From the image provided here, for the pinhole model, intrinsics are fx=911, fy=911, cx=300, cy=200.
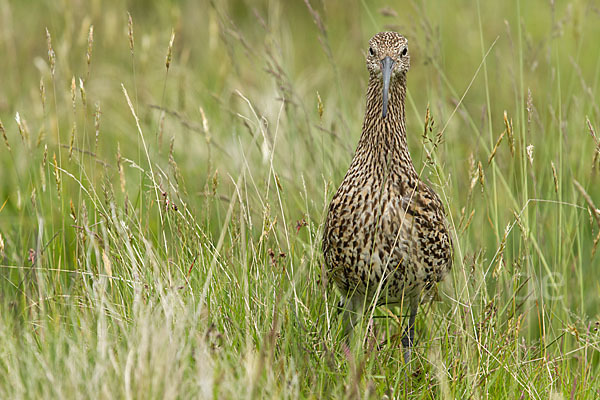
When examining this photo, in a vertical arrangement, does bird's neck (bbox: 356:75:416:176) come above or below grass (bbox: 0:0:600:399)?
above

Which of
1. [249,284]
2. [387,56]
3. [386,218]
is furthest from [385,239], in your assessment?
[387,56]

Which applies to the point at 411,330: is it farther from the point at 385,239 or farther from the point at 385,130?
the point at 385,130

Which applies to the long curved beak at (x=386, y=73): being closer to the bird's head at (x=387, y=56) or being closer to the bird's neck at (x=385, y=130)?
the bird's head at (x=387, y=56)

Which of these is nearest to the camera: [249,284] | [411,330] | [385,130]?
[249,284]

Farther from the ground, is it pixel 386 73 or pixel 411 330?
pixel 386 73

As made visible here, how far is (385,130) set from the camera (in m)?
3.53

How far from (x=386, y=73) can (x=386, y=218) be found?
1.74ft

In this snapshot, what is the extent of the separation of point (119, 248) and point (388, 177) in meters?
1.03

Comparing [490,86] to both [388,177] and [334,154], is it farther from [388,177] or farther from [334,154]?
[388,177]

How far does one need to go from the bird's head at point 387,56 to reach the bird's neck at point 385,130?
64 millimetres

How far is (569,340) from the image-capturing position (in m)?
3.65

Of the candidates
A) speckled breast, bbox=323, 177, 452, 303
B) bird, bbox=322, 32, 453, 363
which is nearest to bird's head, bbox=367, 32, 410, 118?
bird, bbox=322, 32, 453, 363

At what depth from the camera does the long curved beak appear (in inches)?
128

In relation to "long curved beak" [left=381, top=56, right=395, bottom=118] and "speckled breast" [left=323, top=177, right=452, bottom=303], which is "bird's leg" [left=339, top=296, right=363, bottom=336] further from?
"long curved beak" [left=381, top=56, right=395, bottom=118]
